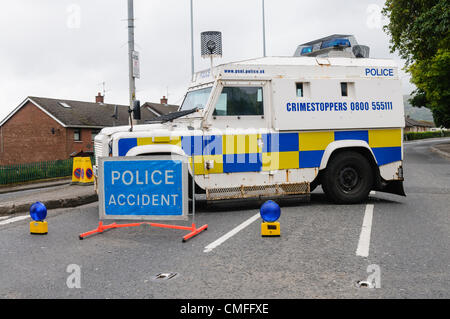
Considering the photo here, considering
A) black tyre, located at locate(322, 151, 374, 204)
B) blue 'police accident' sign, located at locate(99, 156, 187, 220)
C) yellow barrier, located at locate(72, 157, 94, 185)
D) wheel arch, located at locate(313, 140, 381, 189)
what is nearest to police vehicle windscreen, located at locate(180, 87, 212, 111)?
blue 'police accident' sign, located at locate(99, 156, 187, 220)

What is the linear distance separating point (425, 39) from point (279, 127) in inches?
644

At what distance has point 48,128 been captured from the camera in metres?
40.9

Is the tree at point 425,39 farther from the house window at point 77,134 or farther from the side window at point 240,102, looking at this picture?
the house window at point 77,134

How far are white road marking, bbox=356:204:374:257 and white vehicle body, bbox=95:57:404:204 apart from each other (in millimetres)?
1261

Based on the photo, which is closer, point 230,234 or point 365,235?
point 365,235

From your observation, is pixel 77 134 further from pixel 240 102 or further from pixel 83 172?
pixel 240 102

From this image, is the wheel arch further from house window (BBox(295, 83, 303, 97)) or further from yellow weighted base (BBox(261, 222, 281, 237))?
yellow weighted base (BBox(261, 222, 281, 237))

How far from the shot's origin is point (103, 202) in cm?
645

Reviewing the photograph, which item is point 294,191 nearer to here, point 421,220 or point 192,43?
point 421,220

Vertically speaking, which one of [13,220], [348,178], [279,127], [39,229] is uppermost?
[279,127]

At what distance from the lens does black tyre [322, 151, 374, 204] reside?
27.4 feet

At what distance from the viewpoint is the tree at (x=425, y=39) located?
1762 centimetres

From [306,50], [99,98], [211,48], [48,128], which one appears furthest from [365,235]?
[99,98]
